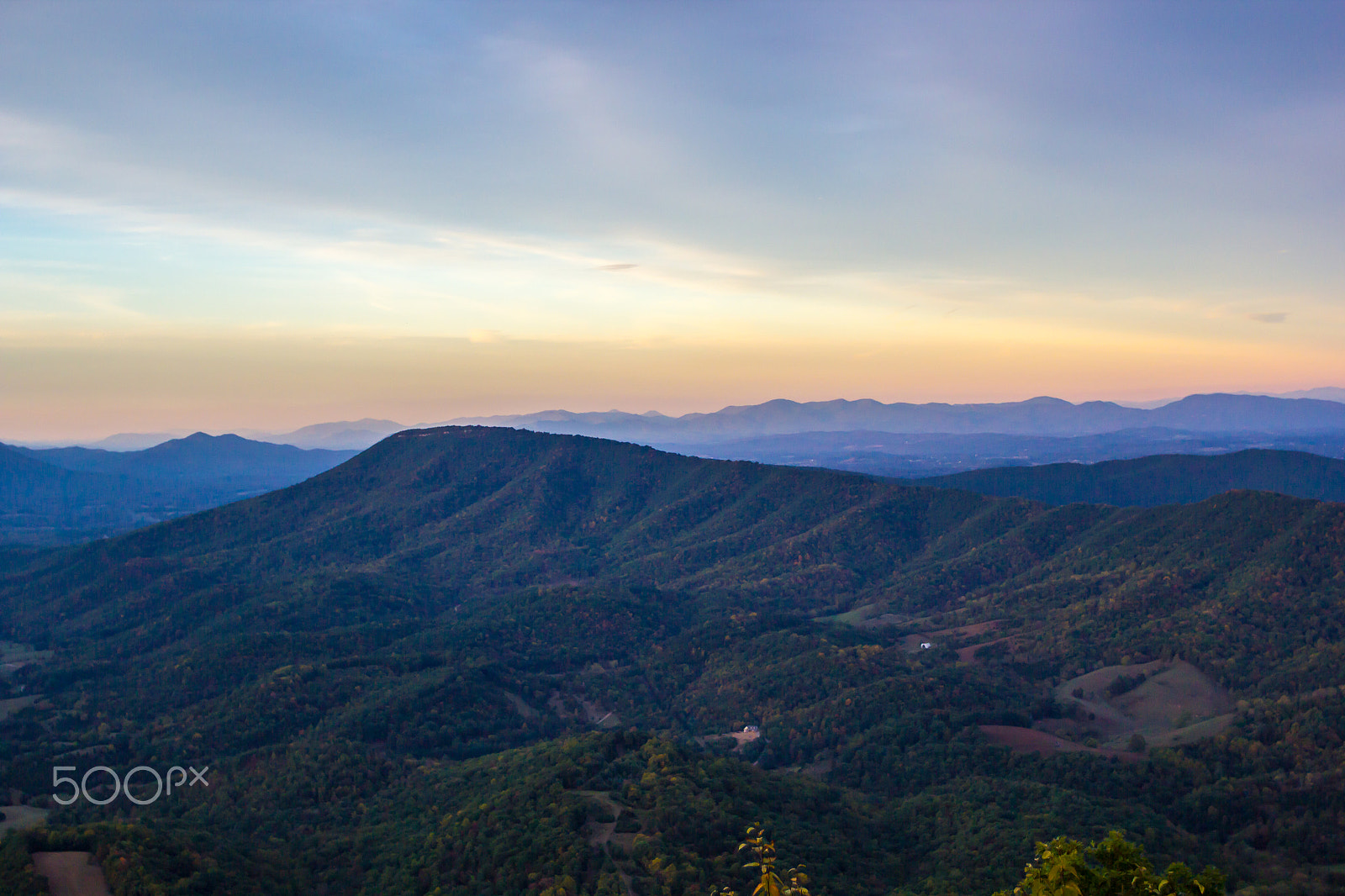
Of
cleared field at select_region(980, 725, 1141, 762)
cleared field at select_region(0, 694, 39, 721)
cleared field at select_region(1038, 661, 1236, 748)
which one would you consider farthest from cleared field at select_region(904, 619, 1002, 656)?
cleared field at select_region(0, 694, 39, 721)

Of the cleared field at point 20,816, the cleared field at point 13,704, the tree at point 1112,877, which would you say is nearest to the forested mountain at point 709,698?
the cleared field at point 13,704

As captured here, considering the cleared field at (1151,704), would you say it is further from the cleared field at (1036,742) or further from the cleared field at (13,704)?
the cleared field at (13,704)

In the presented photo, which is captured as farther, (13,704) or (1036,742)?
(13,704)

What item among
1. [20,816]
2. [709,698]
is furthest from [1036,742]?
[20,816]

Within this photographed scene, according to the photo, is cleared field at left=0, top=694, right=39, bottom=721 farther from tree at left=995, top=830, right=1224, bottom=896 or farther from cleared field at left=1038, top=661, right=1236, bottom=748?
cleared field at left=1038, top=661, right=1236, bottom=748

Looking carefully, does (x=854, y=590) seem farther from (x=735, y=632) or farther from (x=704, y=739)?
(x=704, y=739)

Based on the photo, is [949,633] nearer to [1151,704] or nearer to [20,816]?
[1151,704]
